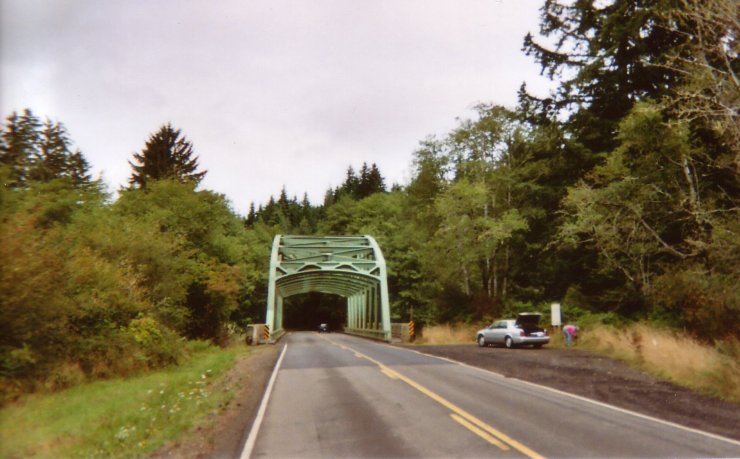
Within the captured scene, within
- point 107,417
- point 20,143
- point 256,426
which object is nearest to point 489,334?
point 256,426

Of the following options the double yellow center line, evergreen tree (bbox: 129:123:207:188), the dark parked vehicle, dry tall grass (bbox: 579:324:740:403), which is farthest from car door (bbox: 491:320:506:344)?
evergreen tree (bbox: 129:123:207:188)

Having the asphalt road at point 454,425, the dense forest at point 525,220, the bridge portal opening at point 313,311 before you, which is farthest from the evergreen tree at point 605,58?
the bridge portal opening at point 313,311

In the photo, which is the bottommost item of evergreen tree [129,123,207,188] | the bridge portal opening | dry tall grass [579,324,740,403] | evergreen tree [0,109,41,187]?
dry tall grass [579,324,740,403]

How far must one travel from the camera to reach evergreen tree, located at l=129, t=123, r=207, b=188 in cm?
4891

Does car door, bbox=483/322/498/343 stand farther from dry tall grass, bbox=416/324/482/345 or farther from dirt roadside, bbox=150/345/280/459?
dirt roadside, bbox=150/345/280/459

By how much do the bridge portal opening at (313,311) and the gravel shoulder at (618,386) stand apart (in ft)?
233

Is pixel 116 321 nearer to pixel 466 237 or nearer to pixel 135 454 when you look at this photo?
pixel 135 454

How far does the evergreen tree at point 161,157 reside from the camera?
48906 mm

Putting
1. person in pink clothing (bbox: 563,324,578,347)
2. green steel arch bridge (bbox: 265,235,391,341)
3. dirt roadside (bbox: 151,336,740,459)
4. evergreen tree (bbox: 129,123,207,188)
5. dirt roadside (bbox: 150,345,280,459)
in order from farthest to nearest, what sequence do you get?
evergreen tree (bbox: 129,123,207,188)
green steel arch bridge (bbox: 265,235,391,341)
person in pink clothing (bbox: 563,324,578,347)
dirt roadside (bbox: 151,336,740,459)
dirt roadside (bbox: 150,345,280,459)

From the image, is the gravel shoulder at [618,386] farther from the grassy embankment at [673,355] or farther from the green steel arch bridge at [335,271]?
the green steel arch bridge at [335,271]

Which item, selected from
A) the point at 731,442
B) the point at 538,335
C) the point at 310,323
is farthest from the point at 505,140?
the point at 310,323

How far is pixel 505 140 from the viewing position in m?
37.2

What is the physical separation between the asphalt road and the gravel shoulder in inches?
27.5

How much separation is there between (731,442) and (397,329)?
1195 inches
